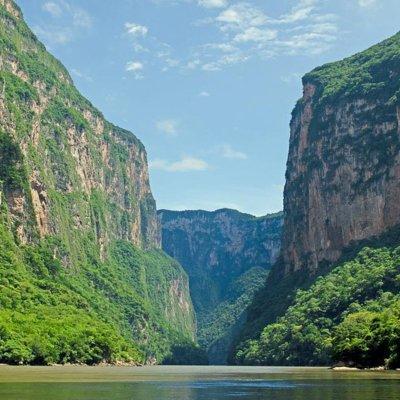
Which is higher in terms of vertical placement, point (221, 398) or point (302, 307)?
point (302, 307)

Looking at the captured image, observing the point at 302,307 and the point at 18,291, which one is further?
the point at 302,307

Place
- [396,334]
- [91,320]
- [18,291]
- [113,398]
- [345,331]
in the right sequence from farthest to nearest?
A: [91,320]
[18,291]
[345,331]
[396,334]
[113,398]

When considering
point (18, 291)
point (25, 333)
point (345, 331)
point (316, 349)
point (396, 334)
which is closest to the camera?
point (396, 334)

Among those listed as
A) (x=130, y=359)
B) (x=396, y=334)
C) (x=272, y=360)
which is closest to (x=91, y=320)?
(x=130, y=359)

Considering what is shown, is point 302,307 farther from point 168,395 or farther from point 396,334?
point 168,395

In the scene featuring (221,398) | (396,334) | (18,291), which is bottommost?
(221,398)

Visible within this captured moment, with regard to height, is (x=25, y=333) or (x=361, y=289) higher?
(x=361, y=289)

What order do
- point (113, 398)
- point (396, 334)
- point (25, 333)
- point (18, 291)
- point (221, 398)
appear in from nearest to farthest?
point (113, 398)
point (221, 398)
point (396, 334)
point (25, 333)
point (18, 291)

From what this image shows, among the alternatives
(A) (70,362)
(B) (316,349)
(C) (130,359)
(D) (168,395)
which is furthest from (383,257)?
(D) (168,395)

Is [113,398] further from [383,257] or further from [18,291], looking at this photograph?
[383,257]
